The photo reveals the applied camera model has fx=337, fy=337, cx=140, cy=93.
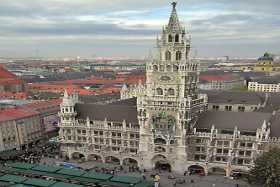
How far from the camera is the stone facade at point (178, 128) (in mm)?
82688

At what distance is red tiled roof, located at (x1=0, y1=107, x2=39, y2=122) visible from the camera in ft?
361

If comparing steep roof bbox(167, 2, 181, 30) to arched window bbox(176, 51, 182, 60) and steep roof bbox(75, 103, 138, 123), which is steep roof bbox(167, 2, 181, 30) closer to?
arched window bbox(176, 51, 182, 60)

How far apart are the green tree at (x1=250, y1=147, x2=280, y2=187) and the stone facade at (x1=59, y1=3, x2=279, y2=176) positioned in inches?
403

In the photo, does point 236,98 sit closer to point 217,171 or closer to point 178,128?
point 217,171

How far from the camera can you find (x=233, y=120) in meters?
85.6

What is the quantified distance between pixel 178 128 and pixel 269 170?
24.6 metres

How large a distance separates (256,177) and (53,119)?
81.2 meters

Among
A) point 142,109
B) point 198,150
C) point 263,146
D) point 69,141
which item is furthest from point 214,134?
point 69,141

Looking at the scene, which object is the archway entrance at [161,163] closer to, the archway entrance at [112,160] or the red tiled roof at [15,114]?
the archway entrance at [112,160]

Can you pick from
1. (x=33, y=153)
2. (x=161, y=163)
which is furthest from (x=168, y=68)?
(x=33, y=153)

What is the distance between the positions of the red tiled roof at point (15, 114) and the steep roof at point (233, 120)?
61.1m

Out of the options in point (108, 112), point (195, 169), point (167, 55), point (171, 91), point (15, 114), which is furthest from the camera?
point (15, 114)

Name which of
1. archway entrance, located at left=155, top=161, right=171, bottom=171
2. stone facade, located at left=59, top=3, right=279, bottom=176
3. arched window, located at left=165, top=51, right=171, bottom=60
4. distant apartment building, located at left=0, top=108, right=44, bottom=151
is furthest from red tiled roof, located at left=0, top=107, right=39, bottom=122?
arched window, located at left=165, top=51, right=171, bottom=60

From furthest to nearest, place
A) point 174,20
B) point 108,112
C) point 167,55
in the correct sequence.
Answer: point 108,112 → point 167,55 → point 174,20
